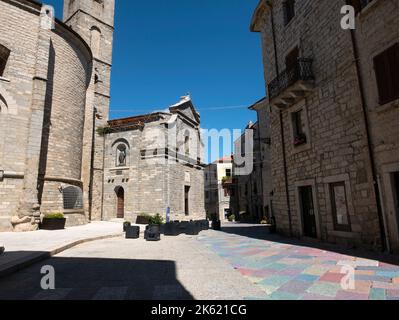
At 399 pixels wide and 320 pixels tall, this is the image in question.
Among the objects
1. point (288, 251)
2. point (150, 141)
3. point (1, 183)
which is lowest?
point (288, 251)

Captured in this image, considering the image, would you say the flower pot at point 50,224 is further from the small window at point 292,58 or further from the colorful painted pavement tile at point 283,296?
the small window at point 292,58

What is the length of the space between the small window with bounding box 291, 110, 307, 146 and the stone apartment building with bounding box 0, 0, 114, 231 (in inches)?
509

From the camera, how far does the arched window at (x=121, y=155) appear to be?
77.0 feet

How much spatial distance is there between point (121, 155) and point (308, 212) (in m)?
18.0

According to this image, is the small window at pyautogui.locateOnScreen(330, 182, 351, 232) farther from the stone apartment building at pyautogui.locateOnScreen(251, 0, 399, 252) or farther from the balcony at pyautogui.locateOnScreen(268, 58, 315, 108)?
the balcony at pyautogui.locateOnScreen(268, 58, 315, 108)

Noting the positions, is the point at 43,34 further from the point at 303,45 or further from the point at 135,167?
the point at 303,45

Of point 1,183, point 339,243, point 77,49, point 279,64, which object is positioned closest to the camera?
point 339,243

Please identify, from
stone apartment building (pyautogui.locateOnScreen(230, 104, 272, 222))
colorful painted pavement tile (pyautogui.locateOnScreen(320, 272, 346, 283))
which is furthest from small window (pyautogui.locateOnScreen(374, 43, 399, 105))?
stone apartment building (pyautogui.locateOnScreen(230, 104, 272, 222))

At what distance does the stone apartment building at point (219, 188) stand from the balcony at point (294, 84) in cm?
2500

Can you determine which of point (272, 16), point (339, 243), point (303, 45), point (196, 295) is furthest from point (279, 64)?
point (196, 295)

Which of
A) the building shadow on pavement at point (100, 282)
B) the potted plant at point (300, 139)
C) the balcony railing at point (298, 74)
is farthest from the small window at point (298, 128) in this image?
the building shadow on pavement at point (100, 282)

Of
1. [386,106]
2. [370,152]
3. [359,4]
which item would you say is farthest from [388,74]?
[359,4]

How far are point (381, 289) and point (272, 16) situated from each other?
12.5 m

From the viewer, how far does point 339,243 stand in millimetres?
8000
